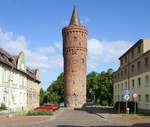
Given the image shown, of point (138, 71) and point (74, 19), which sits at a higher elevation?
point (74, 19)

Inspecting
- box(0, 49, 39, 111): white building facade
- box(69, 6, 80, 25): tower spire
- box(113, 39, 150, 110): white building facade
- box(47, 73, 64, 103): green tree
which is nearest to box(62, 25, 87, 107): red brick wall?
box(69, 6, 80, 25): tower spire

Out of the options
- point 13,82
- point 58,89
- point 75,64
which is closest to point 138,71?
point 13,82

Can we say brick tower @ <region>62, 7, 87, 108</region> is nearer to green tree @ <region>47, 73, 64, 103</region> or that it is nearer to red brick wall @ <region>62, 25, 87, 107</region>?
red brick wall @ <region>62, 25, 87, 107</region>

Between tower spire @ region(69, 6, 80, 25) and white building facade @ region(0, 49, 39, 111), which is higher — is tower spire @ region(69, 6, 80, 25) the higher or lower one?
the higher one

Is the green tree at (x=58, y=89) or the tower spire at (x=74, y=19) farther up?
the tower spire at (x=74, y=19)

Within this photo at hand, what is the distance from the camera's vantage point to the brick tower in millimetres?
90125

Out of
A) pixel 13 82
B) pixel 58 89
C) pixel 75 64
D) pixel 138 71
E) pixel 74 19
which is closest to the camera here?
pixel 13 82

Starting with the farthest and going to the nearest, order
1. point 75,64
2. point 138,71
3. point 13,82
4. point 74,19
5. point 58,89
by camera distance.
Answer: point 58,89 < point 74,19 < point 75,64 < point 138,71 < point 13,82

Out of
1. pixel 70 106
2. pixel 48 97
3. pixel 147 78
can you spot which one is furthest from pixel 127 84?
pixel 48 97

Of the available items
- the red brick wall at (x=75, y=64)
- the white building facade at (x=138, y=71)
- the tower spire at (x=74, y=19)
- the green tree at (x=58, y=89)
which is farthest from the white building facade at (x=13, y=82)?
the green tree at (x=58, y=89)

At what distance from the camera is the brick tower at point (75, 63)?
90125mm

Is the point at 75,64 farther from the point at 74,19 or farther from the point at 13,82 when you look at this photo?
the point at 13,82

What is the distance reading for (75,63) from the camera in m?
91.2

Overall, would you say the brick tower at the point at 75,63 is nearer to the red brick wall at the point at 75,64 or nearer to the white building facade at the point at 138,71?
the red brick wall at the point at 75,64
